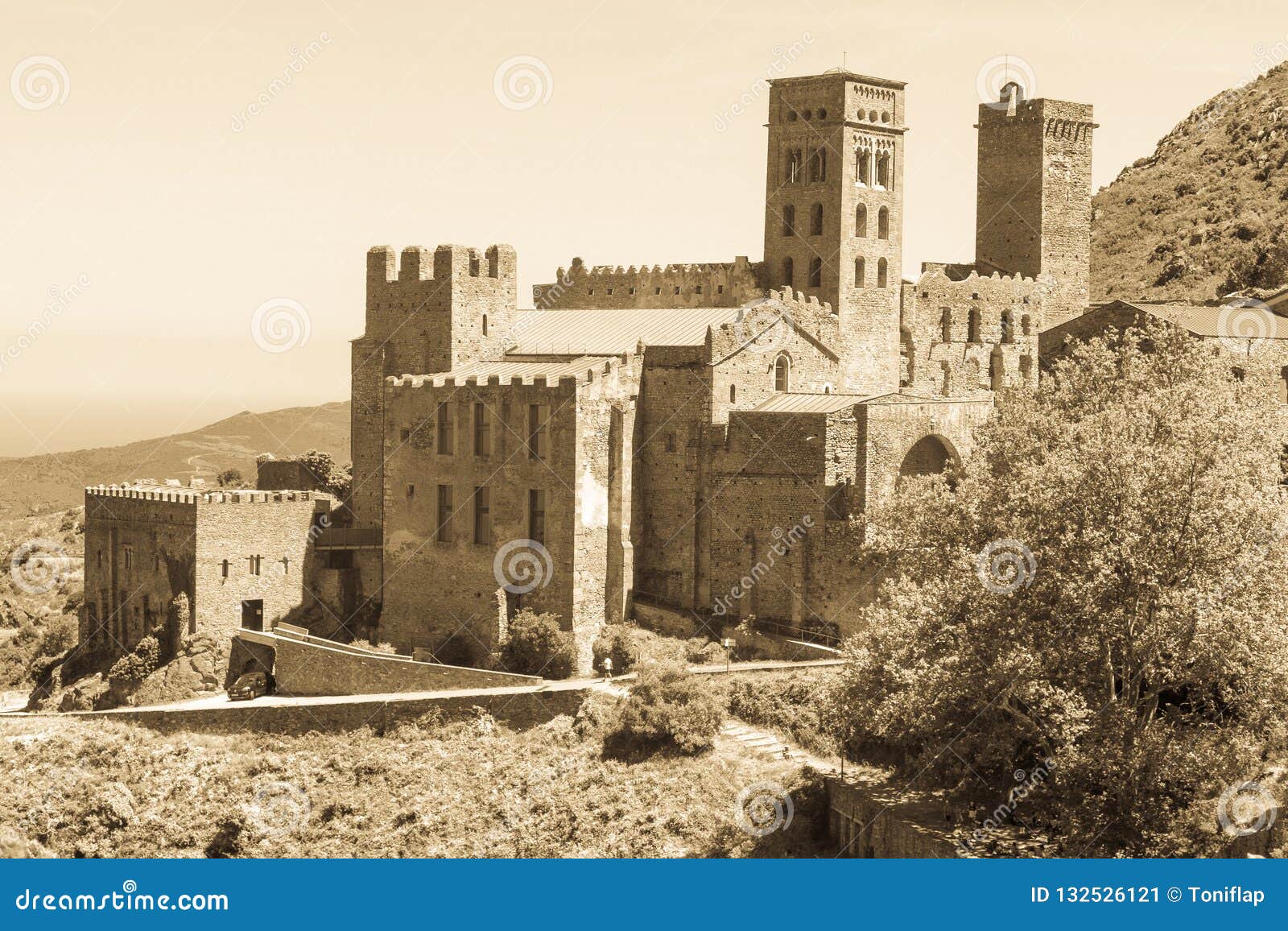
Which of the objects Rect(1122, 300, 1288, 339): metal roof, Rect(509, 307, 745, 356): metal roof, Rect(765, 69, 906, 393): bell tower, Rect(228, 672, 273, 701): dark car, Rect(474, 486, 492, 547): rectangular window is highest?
Rect(765, 69, 906, 393): bell tower

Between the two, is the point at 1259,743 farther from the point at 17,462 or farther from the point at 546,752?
the point at 17,462

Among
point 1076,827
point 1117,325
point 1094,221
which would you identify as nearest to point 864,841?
point 1076,827

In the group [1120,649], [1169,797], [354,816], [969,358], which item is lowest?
[354,816]

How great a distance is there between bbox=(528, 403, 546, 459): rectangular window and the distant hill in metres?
60.4

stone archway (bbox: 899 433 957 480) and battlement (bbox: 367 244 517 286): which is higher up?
battlement (bbox: 367 244 517 286)

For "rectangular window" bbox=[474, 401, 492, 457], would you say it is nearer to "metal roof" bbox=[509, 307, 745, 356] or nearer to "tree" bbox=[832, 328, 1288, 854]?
"metal roof" bbox=[509, 307, 745, 356]

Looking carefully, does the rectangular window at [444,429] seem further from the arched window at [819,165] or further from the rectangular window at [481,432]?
the arched window at [819,165]

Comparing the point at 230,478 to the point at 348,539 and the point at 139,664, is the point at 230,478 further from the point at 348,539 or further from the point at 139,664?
the point at 139,664

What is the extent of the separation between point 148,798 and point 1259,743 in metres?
24.4

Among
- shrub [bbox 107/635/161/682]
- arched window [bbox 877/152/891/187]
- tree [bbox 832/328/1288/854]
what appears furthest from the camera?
arched window [bbox 877/152/891/187]

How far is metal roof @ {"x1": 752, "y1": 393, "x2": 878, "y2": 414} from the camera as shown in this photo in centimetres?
4766

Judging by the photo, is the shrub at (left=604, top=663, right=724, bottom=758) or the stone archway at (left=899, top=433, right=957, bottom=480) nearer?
the shrub at (left=604, top=663, right=724, bottom=758)

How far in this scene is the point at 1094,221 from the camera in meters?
108

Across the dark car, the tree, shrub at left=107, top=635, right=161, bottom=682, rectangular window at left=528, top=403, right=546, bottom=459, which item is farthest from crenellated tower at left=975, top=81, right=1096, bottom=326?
shrub at left=107, top=635, right=161, bottom=682
